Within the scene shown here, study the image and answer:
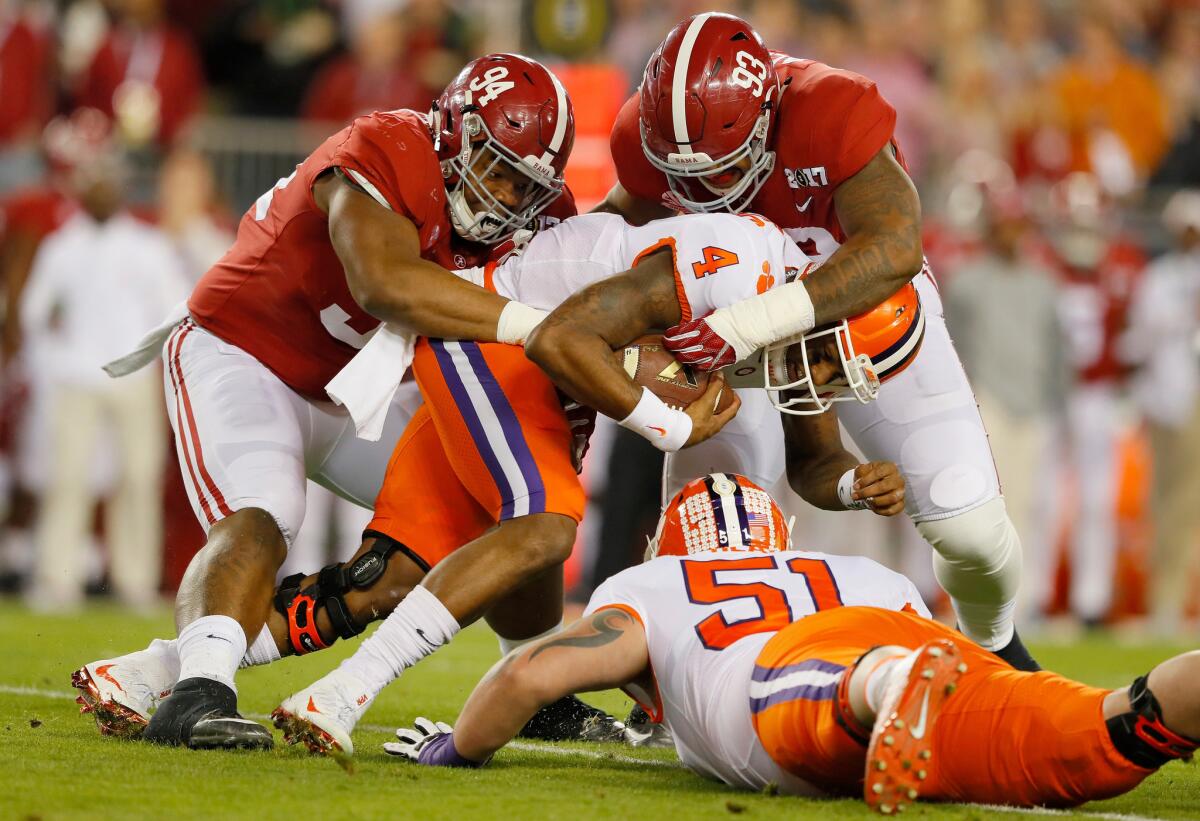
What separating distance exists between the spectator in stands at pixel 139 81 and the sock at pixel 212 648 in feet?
21.6

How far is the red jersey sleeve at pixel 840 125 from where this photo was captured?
4402 millimetres

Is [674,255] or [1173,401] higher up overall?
[674,255]

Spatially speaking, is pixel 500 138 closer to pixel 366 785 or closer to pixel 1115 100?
pixel 366 785

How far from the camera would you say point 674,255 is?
13.2ft

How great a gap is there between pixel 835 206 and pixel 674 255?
0.67 m

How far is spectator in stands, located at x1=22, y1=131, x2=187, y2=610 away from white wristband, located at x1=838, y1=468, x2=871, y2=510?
18.7ft

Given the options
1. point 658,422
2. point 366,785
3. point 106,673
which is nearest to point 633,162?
point 658,422

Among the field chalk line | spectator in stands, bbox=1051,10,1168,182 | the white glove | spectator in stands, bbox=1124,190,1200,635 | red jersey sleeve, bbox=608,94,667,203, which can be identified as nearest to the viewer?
the field chalk line

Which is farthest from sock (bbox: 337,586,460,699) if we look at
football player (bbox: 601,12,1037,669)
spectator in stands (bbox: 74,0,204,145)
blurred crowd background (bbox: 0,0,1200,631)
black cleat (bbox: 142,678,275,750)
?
spectator in stands (bbox: 74,0,204,145)

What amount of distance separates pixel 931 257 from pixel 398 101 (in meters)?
3.26

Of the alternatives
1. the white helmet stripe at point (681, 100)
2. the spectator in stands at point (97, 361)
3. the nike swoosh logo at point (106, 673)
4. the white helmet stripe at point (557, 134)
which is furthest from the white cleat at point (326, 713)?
the spectator in stands at point (97, 361)

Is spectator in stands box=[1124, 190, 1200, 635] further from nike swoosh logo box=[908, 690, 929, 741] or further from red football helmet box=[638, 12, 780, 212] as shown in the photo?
nike swoosh logo box=[908, 690, 929, 741]

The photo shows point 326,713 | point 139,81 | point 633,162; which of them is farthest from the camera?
point 139,81

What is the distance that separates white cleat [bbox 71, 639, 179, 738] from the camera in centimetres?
407
